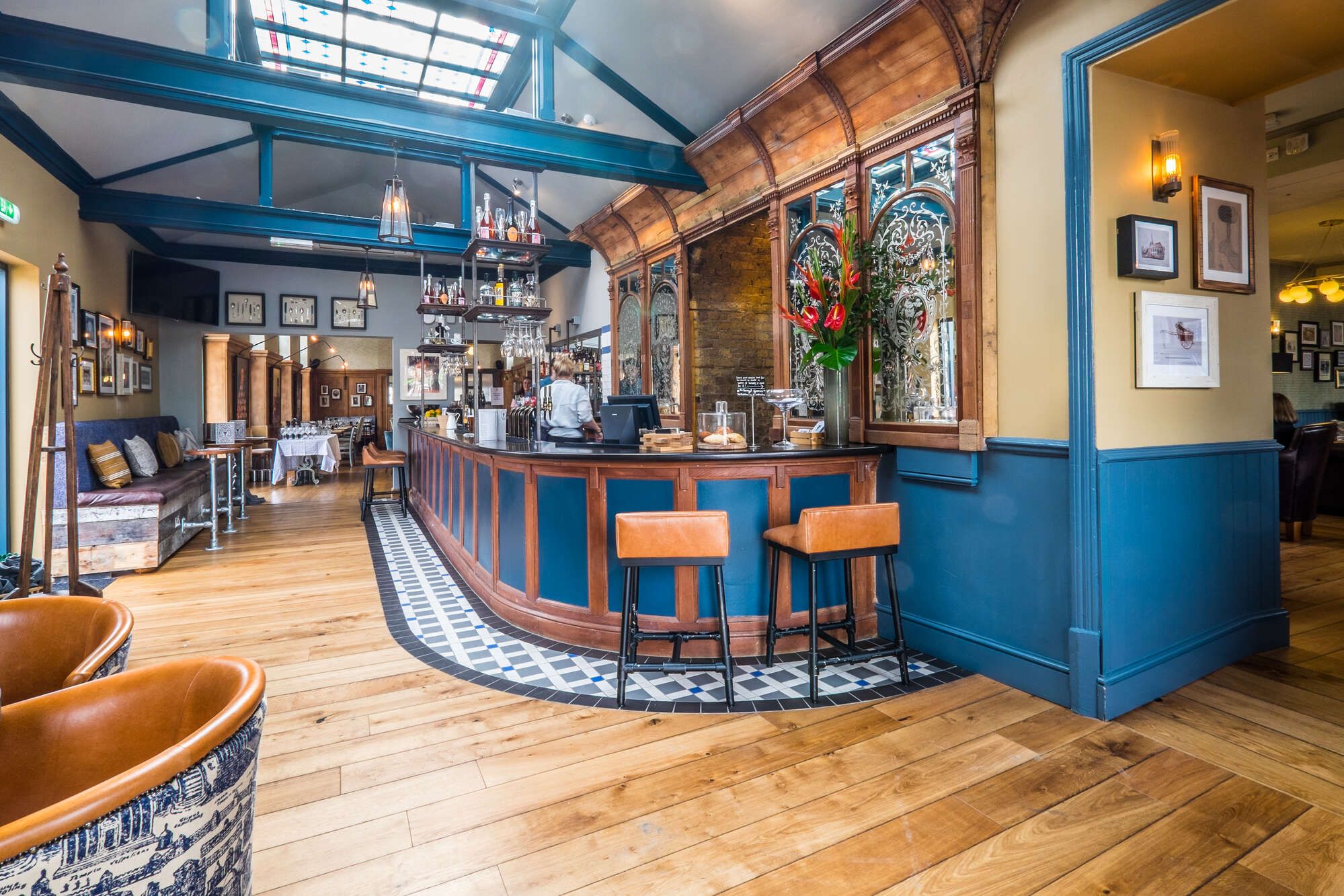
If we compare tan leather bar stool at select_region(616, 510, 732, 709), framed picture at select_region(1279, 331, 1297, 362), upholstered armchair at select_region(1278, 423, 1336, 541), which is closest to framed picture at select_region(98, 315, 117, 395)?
tan leather bar stool at select_region(616, 510, 732, 709)

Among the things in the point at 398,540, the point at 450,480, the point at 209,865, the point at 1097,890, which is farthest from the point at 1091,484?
the point at 398,540

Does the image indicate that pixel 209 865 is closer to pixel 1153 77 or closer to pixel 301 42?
pixel 1153 77

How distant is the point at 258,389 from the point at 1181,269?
15721 mm

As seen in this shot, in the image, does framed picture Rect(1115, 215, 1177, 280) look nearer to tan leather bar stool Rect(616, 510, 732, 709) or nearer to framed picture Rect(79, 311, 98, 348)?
tan leather bar stool Rect(616, 510, 732, 709)

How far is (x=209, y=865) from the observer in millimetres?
850

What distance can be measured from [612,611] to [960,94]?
3114 mm

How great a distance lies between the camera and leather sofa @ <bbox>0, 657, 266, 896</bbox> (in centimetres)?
72

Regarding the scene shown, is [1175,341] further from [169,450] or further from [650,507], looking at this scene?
[169,450]

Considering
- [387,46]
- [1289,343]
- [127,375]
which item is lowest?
[127,375]

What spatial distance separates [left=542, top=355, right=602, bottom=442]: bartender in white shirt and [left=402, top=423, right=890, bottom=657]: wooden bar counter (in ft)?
3.50

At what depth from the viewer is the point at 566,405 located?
5004 millimetres

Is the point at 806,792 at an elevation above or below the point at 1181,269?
below

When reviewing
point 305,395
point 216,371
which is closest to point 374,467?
point 216,371

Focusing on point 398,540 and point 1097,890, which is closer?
point 1097,890
